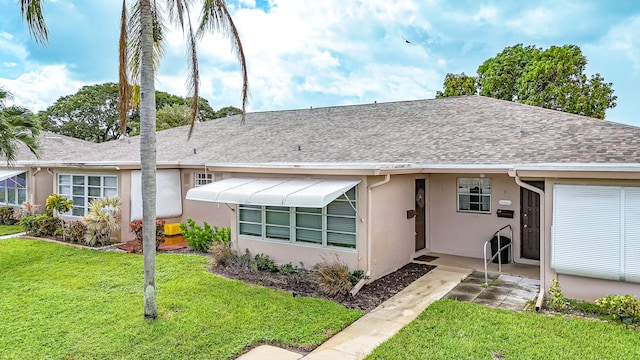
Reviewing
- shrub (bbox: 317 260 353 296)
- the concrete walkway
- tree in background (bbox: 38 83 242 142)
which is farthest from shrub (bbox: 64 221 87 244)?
→ tree in background (bbox: 38 83 242 142)

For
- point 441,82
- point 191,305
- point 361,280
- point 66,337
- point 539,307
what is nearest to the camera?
point 66,337

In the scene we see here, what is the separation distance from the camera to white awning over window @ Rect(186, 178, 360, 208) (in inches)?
443

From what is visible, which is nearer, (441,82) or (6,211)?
(6,211)

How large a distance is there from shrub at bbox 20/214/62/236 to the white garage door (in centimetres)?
2235

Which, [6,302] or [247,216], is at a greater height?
[247,216]

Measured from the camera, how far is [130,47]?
33.6 feet

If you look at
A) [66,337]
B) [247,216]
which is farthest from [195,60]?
[66,337]

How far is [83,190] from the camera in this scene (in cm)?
2045

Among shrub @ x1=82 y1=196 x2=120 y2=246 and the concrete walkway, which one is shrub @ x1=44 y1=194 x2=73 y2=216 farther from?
the concrete walkway

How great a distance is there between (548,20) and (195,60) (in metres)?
28.4

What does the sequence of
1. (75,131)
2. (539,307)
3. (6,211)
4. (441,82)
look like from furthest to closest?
(75,131) < (441,82) < (6,211) < (539,307)

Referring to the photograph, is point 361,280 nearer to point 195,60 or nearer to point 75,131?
point 195,60

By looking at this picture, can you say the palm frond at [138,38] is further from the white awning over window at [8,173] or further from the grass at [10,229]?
the white awning over window at [8,173]

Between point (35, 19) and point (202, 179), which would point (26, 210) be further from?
point (35, 19)
